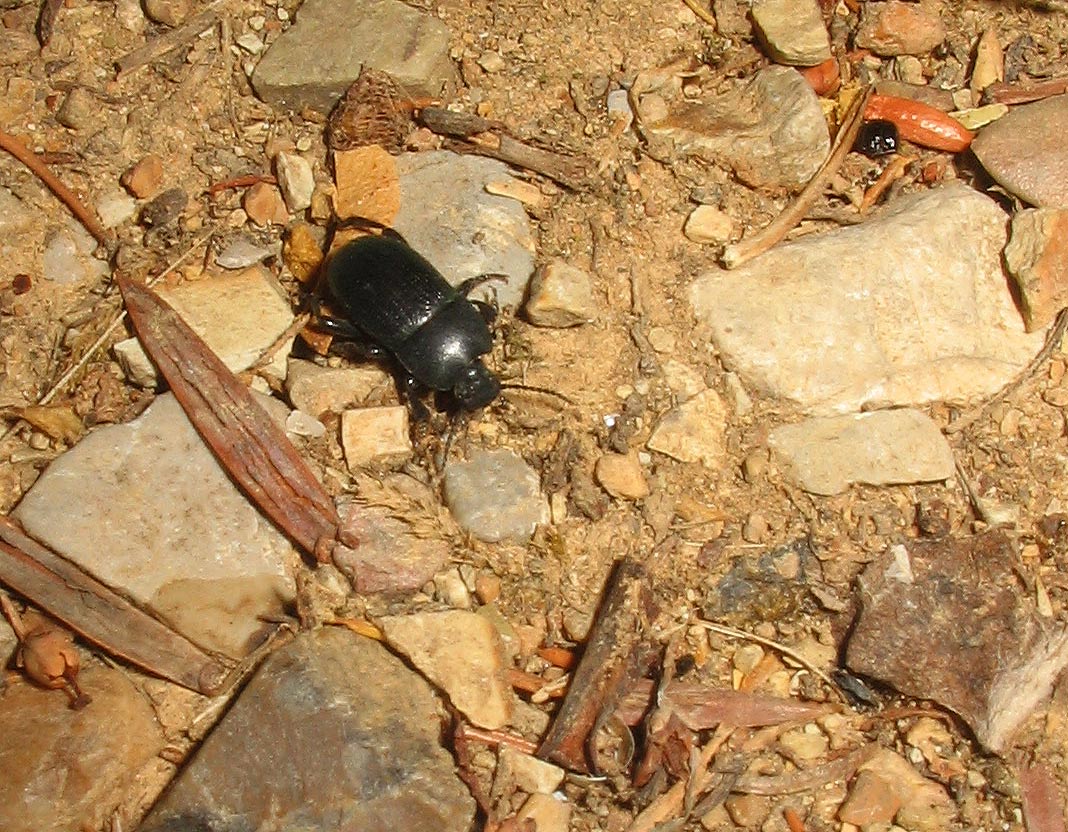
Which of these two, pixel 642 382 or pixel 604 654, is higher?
pixel 642 382

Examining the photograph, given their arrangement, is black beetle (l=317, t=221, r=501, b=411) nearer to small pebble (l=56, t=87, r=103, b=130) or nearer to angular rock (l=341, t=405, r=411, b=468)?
angular rock (l=341, t=405, r=411, b=468)

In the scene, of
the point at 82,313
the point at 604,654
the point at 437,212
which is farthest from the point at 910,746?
the point at 82,313

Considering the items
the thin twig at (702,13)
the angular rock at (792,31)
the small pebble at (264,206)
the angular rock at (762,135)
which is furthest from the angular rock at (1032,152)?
the small pebble at (264,206)

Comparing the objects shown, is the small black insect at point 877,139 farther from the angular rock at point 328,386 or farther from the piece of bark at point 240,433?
the piece of bark at point 240,433

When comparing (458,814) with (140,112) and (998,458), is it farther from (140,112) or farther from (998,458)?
(140,112)

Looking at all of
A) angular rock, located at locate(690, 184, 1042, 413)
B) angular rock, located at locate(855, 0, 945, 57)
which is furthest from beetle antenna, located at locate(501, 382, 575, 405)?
angular rock, located at locate(855, 0, 945, 57)

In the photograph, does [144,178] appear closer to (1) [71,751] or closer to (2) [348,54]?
(2) [348,54]
